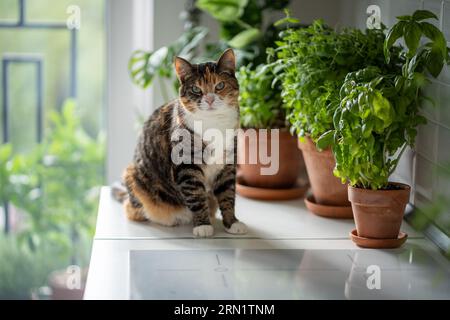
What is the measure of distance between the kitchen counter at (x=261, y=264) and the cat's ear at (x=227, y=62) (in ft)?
1.29

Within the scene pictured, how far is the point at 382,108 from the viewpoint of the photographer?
1513mm

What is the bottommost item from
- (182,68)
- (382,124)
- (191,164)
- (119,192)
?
(119,192)

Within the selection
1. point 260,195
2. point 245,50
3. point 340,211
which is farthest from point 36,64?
point 340,211

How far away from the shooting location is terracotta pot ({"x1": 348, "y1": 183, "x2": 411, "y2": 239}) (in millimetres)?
1666

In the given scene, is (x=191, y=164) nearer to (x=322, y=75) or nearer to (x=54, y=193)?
(x=322, y=75)

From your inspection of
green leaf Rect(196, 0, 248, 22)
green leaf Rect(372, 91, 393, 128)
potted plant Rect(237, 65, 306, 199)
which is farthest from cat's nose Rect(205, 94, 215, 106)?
green leaf Rect(196, 0, 248, 22)

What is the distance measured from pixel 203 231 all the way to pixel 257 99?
0.46m

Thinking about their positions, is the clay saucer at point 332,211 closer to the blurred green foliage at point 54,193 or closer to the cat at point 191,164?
the cat at point 191,164

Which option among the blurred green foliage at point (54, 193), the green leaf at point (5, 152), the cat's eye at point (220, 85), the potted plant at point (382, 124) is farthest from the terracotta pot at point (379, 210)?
the green leaf at point (5, 152)

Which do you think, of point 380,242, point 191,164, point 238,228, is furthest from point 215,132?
point 380,242

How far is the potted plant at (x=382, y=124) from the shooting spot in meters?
1.54
